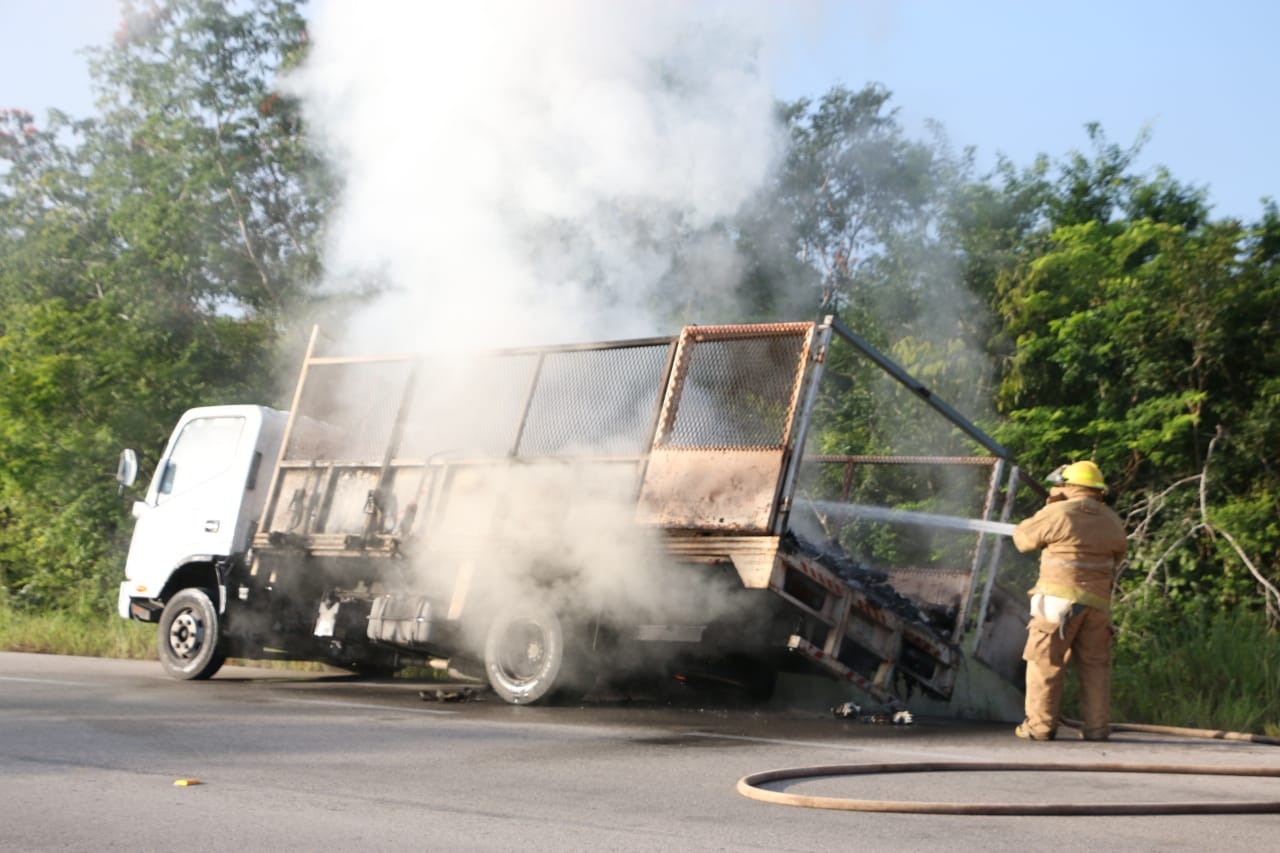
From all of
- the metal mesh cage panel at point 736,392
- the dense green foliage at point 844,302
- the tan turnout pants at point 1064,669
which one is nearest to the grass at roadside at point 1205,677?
the dense green foliage at point 844,302

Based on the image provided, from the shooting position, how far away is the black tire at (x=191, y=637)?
12.0 meters

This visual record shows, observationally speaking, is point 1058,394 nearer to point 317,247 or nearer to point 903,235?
point 903,235

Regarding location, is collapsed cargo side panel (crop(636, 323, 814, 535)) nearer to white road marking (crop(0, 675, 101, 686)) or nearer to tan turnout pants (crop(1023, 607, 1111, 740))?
tan turnout pants (crop(1023, 607, 1111, 740))

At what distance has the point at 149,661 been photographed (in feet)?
50.9

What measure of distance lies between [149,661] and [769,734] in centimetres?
890

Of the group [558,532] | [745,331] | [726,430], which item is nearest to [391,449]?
[558,532]

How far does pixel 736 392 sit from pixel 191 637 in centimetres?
551

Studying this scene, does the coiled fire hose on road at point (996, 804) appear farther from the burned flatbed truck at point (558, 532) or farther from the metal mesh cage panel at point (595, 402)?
the metal mesh cage panel at point (595, 402)

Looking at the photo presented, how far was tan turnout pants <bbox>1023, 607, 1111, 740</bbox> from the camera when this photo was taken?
348 inches

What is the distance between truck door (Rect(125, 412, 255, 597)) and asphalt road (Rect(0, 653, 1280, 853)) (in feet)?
6.78

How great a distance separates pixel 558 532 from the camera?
32.4 ft

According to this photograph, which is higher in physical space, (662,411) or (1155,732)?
(662,411)

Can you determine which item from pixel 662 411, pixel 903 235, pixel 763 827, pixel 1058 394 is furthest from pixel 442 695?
pixel 903 235

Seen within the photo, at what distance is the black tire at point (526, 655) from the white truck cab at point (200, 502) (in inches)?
114
